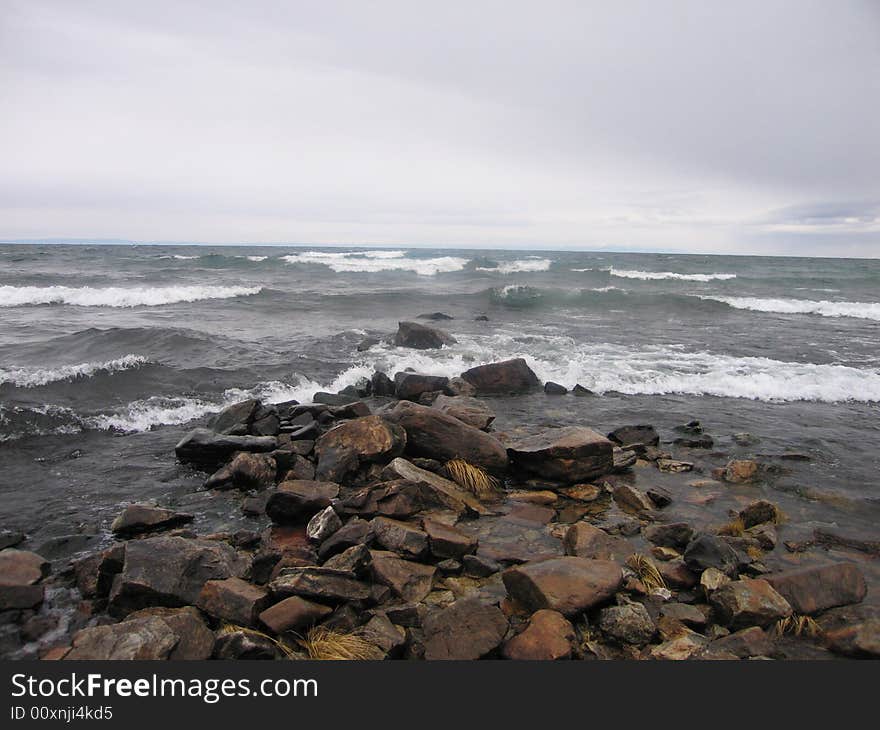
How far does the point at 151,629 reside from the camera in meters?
4.06

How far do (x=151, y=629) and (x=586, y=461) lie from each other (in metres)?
5.54

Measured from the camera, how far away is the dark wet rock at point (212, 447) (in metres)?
8.13

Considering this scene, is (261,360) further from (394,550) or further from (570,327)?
(570,327)

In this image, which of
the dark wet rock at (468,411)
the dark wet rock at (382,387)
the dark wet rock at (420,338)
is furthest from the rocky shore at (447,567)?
the dark wet rock at (420,338)

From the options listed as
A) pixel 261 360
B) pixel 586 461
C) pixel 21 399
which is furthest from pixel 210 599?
pixel 261 360

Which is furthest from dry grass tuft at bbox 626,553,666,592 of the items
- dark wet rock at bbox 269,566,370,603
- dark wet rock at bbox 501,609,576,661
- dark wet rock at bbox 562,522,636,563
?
dark wet rock at bbox 269,566,370,603

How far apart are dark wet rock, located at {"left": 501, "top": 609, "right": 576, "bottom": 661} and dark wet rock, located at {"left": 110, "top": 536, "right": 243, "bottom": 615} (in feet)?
8.80

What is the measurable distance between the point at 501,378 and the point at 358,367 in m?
4.00

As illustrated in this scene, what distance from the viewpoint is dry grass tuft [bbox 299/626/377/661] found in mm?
4043

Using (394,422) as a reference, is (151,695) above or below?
below

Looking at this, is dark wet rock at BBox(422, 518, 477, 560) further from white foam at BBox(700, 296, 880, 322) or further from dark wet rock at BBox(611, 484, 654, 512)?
white foam at BBox(700, 296, 880, 322)

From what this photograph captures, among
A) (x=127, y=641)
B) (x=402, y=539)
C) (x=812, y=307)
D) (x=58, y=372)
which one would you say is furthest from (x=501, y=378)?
(x=812, y=307)

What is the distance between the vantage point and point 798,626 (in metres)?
4.50

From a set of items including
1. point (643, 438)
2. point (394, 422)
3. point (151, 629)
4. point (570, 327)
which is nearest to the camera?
point (151, 629)
